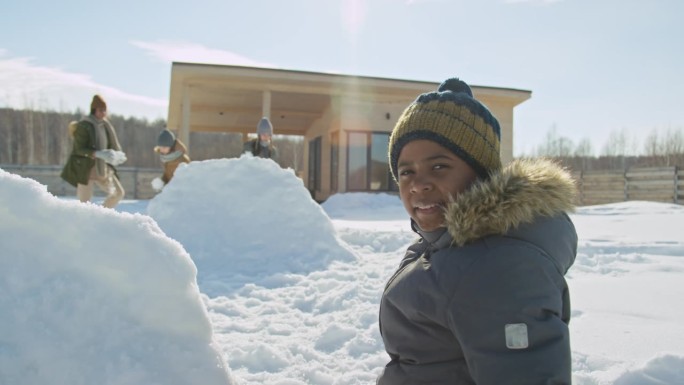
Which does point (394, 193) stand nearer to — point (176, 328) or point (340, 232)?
point (340, 232)

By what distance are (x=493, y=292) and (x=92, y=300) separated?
4.09ft

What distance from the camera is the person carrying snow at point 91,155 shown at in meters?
5.96

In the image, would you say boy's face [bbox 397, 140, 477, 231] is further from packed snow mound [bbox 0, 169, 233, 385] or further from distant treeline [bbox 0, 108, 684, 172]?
distant treeline [bbox 0, 108, 684, 172]

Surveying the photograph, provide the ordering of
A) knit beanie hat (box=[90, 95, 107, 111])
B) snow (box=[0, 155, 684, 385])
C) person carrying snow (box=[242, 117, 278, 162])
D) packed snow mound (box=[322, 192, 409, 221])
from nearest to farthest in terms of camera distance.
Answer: snow (box=[0, 155, 684, 385])
knit beanie hat (box=[90, 95, 107, 111])
person carrying snow (box=[242, 117, 278, 162])
packed snow mound (box=[322, 192, 409, 221])

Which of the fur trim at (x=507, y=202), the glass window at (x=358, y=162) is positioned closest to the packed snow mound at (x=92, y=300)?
the fur trim at (x=507, y=202)

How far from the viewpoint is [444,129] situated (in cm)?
145

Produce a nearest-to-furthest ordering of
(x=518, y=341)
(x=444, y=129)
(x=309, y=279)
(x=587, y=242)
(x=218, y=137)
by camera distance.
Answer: (x=518, y=341) → (x=444, y=129) → (x=309, y=279) → (x=587, y=242) → (x=218, y=137)

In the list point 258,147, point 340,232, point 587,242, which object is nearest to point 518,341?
point 587,242

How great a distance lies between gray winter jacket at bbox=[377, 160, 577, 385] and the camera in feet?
3.55

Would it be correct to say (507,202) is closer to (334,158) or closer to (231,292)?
(231,292)

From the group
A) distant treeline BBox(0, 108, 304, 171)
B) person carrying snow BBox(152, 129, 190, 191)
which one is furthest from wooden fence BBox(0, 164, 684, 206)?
person carrying snow BBox(152, 129, 190, 191)

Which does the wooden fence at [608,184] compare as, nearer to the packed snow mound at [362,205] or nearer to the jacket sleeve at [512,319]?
the packed snow mound at [362,205]

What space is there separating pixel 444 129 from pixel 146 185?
23.2 m

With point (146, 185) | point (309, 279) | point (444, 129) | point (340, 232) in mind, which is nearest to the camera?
point (444, 129)
